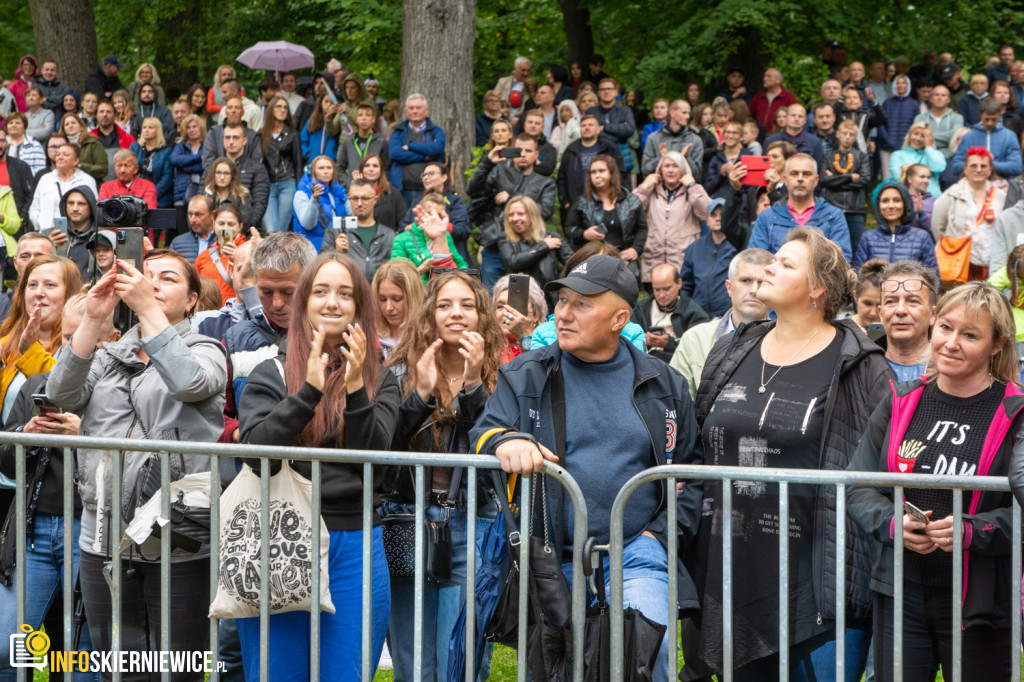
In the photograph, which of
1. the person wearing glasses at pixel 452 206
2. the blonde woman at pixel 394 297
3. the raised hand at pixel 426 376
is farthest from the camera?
the person wearing glasses at pixel 452 206

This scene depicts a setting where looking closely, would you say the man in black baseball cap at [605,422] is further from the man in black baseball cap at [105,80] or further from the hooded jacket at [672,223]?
the man in black baseball cap at [105,80]

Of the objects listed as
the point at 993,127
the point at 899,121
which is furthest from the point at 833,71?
the point at 993,127

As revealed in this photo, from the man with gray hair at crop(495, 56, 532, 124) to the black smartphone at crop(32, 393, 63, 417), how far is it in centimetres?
1222

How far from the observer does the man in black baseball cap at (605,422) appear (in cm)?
389

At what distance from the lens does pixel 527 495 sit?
12.2 ft

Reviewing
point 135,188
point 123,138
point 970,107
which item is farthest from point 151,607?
point 970,107

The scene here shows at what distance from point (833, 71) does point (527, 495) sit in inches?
582

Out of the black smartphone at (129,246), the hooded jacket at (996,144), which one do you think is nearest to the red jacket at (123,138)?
the hooded jacket at (996,144)

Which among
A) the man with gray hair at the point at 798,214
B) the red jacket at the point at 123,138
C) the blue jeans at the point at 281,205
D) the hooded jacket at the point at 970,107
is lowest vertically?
the man with gray hair at the point at 798,214

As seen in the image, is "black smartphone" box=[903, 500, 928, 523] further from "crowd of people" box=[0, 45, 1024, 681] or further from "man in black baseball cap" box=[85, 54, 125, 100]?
"man in black baseball cap" box=[85, 54, 125, 100]

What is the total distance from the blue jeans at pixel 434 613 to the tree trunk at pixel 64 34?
17.1 metres

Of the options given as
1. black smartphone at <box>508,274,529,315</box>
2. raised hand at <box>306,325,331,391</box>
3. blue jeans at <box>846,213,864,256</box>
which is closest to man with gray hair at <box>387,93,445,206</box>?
blue jeans at <box>846,213,864,256</box>

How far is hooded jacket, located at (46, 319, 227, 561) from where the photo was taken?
4.12m

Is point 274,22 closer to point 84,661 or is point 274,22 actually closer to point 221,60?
point 221,60
